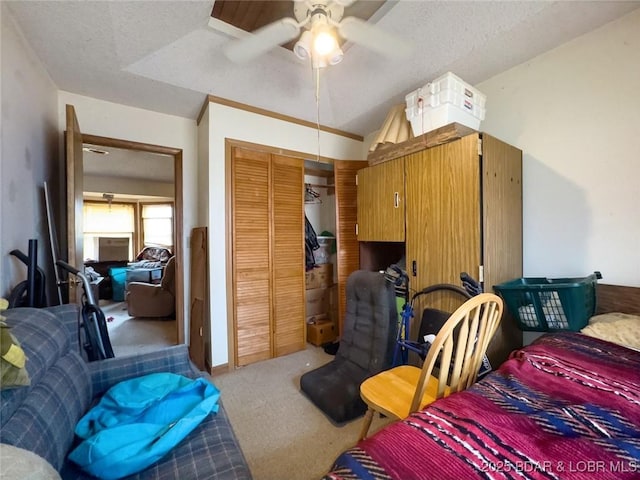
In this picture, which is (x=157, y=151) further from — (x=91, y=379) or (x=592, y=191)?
(x=592, y=191)

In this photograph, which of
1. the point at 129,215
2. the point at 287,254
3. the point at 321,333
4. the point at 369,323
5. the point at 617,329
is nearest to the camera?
the point at 617,329

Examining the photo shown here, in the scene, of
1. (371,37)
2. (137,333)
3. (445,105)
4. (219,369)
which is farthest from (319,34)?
(137,333)

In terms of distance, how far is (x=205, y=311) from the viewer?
268 cm

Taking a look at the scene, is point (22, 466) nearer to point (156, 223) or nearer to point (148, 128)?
point (148, 128)

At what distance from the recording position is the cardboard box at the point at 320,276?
3.36 metres

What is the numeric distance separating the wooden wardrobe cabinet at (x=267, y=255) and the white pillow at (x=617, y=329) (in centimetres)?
234

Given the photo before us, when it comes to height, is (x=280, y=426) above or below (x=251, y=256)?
below

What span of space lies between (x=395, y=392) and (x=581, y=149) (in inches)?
78.9

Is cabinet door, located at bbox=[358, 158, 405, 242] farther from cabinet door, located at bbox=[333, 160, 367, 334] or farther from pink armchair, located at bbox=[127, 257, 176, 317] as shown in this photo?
pink armchair, located at bbox=[127, 257, 176, 317]

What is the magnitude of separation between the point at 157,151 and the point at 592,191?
375cm

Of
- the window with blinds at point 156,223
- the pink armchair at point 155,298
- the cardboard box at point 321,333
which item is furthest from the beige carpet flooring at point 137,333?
the window with blinds at point 156,223

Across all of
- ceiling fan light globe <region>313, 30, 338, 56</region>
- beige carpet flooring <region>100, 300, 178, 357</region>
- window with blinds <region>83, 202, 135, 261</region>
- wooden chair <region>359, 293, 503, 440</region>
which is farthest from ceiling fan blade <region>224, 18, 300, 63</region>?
window with blinds <region>83, 202, 135, 261</region>

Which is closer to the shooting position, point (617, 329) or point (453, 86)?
point (617, 329)

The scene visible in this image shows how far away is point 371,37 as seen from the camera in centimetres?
157
